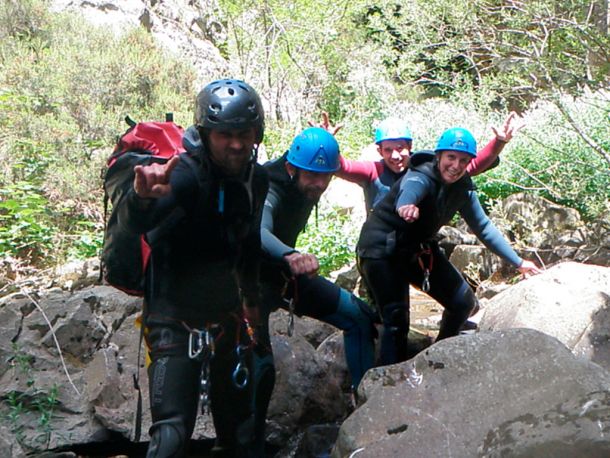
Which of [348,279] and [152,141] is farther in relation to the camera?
[348,279]

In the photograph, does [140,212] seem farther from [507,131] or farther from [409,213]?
[507,131]

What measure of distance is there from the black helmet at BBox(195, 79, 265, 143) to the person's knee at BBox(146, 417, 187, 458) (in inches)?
47.9

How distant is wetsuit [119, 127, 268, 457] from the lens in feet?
11.5

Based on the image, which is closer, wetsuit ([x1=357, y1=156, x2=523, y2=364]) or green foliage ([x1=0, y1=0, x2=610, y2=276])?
wetsuit ([x1=357, y1=156, x2=523, y2=364])

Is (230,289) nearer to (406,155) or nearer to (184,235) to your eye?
(184,235)

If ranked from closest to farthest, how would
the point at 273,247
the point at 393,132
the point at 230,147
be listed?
the point at 230,147 → the point at 273,247 → the point at 393,132

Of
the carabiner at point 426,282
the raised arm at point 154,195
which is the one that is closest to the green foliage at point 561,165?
the carabiner at point 426,282

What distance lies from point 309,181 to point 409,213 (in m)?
0.56

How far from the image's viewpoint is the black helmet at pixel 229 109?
3.52 m

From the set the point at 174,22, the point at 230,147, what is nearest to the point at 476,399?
the point at 230,147

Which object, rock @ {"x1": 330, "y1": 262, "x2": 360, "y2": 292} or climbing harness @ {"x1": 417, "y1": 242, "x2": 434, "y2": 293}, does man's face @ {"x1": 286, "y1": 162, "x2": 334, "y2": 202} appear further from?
rock @ {"x1": 330, "y1": 262, "x2": 360, "y2": 292}

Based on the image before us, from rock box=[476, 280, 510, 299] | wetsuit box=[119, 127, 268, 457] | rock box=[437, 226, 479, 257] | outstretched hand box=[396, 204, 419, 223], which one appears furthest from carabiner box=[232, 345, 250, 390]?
rock box=[437, 226, 479, 257]

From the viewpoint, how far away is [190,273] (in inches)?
142

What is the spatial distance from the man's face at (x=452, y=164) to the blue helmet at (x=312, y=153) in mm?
710
